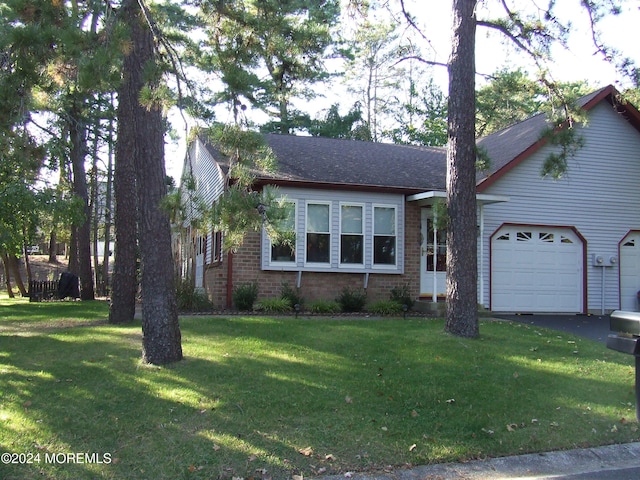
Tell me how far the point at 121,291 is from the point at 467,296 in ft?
22.6

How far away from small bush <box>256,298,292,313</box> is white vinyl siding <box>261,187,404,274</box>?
3.65ft

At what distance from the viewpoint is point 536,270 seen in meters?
16.3

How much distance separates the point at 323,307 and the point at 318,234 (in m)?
2.16

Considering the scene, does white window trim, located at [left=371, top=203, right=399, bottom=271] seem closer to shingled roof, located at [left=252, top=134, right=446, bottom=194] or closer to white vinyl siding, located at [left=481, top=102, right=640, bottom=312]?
shingled roof, located at [left=252, top=134, right=446, bottom=194]

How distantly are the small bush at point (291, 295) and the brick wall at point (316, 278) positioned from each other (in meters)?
0.15

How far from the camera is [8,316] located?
14.6 metres

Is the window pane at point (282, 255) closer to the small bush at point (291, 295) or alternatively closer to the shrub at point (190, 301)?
the small bush at point (291, 295)

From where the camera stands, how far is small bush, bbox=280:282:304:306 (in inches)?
560

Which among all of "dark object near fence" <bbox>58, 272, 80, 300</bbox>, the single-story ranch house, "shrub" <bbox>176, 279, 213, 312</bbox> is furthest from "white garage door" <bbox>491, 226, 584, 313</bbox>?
"dark object near fence" <bbox>58, 272, 80, 300</bbox>

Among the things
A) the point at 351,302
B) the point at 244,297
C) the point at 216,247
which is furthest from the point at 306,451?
the point at 216,247

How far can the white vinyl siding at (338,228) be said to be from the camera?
48.5 feet

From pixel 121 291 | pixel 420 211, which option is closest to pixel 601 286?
pixel 420 211

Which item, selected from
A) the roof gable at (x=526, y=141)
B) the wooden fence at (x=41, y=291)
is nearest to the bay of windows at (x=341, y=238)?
the roof gable at (x=526, y=141)

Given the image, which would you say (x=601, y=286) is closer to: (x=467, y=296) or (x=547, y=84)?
(x=547, y=84)
